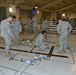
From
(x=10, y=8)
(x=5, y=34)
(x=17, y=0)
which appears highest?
(x=17, y=0)

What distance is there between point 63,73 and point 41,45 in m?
2.37

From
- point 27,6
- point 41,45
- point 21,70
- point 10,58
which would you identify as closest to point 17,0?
point 27,6

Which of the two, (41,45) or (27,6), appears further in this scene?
(27,6)

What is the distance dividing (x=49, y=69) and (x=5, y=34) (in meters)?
2.08

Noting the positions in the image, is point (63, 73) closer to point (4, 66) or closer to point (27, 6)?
point (4, 66)

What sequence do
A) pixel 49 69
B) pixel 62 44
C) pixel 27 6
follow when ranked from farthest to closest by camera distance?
pixel 27 6
pixel 62 44
pixel 49 69

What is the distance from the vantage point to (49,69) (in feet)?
12.1

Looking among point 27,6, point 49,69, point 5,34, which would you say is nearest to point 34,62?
point 49,69

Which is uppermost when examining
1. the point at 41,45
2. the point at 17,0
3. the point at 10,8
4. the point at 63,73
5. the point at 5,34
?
the point at 17,0

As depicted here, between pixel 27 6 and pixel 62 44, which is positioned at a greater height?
pixel 27 6

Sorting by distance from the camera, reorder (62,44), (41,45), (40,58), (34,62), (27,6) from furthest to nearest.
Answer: (27,6) < (41,45) < (62,44) < (40,58) < (34,62)

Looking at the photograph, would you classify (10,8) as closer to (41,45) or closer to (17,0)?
(17,0)

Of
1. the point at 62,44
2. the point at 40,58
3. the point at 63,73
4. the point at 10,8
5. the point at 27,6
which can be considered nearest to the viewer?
the point at 63,73

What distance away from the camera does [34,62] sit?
4.19m
